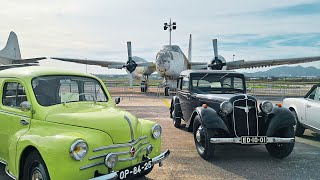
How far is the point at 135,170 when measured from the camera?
14.0ft

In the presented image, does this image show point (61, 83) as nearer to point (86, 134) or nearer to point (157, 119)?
point (86, 134)

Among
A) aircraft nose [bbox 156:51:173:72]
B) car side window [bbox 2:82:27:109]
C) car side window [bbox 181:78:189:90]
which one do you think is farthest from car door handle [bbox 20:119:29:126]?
aircraft nose [bbox 156:51:173:72]

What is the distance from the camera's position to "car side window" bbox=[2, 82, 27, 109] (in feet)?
16.3

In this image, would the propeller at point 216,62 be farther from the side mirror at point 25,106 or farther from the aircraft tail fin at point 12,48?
the side mirror at point 25,106

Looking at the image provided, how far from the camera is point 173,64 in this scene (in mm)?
26906

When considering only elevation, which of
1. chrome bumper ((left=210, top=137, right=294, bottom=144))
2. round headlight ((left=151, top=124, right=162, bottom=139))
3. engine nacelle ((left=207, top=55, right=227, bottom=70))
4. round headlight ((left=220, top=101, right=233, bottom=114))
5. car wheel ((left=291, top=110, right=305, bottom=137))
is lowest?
car wheel ((left=291, top=110, right=305, bottom=137))

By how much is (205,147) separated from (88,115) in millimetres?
3107

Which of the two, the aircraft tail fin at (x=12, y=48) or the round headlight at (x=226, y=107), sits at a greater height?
the aircraft tail fin at (x=12, y=48)

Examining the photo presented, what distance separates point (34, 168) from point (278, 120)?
5080 mm

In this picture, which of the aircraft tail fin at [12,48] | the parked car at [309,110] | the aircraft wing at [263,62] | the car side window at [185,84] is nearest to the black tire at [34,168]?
the car side window at [185,84]

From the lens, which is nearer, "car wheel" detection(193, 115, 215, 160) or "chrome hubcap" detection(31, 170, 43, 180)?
"chrome hubcap" detection(31, 170, 43, 180)

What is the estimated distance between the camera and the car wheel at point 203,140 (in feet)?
21.6

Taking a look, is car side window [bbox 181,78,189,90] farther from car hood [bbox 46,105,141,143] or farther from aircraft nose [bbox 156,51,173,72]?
aircraft nose [bbox 156,51,173,72]

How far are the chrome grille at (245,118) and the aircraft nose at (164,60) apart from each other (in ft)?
65.5
